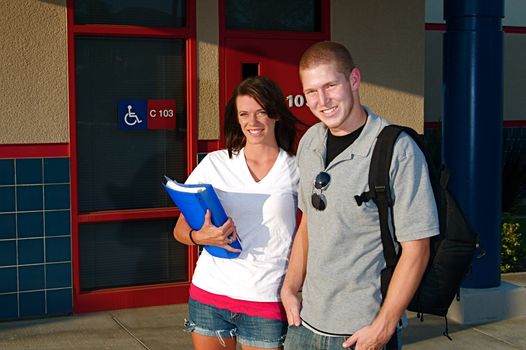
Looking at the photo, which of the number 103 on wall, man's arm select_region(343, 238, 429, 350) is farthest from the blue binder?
the number 103 on wall

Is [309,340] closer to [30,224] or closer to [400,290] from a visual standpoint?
[400,290]

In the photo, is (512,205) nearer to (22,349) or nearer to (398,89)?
(398,89)

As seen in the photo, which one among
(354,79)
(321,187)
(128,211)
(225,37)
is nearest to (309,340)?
(321,187)

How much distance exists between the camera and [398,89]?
25.1 ft

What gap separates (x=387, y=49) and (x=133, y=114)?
7.61 feet

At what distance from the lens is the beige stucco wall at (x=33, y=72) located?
6246 millimetres

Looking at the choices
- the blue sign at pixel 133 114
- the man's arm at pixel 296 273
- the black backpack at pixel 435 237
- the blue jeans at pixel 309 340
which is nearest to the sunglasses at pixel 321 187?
the black backpack at pixel 435 237

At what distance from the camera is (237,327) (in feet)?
11.3

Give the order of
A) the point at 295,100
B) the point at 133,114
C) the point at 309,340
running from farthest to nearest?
the point at 295,100, the point at 133,114, the point at 309,340

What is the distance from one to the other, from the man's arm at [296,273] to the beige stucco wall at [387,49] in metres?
4.46

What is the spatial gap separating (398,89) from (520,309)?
219 cm

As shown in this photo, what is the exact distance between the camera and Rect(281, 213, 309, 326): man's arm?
10.2 ft

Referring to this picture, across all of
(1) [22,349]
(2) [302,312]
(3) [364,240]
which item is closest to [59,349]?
(1) [22,349]

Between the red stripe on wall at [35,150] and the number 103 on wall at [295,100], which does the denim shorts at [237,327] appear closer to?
the red stripe on wall at [35,150]
